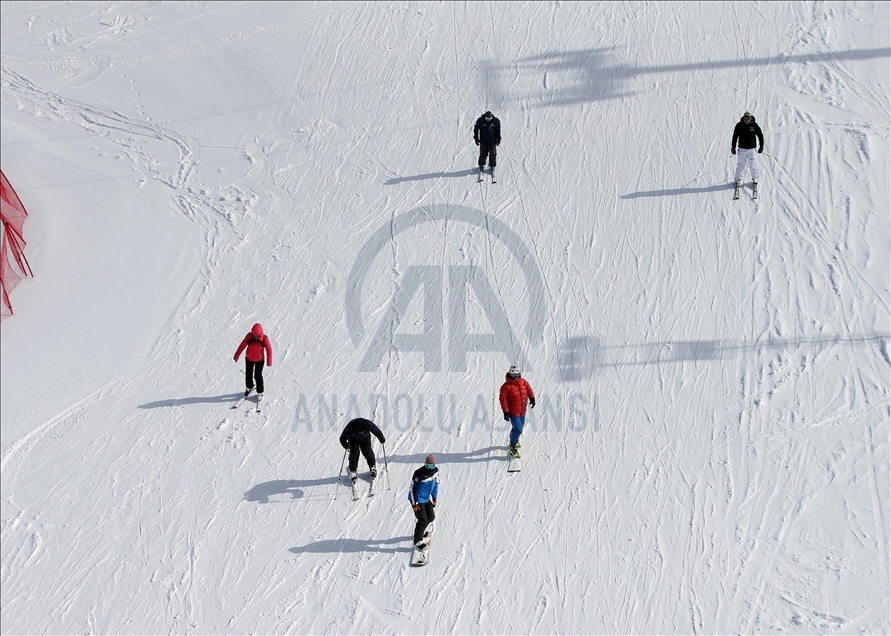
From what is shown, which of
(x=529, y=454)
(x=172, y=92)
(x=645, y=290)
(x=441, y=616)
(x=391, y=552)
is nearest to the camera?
(x=441, y=616)

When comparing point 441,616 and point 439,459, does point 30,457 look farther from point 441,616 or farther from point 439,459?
point 441,616

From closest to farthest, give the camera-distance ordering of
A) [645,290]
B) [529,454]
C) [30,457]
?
[529,454], [30,457], [645,290]

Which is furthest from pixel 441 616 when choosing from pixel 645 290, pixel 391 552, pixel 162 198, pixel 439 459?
pixel 162 198

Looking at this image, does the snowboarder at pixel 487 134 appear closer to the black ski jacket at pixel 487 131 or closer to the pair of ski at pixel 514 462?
the black ski jacket at pixel 487 131

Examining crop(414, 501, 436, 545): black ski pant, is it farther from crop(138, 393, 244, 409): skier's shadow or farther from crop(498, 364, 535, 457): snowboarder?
crop(138, 393, 244, 409): skier's shadow

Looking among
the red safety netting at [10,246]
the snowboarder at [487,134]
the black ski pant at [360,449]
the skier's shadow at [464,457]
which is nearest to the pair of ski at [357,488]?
the black ski pant at [360,449]

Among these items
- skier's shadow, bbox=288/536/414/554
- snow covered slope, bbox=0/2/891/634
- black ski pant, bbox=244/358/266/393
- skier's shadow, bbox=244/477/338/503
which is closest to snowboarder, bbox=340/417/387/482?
snow covered slope, bbox=0/2/891/634

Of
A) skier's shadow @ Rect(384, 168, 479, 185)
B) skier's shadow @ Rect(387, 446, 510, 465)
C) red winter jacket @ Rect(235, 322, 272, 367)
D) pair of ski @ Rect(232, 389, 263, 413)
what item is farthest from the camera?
skier's shadow @ Rect(384, 168, 479, 185)
